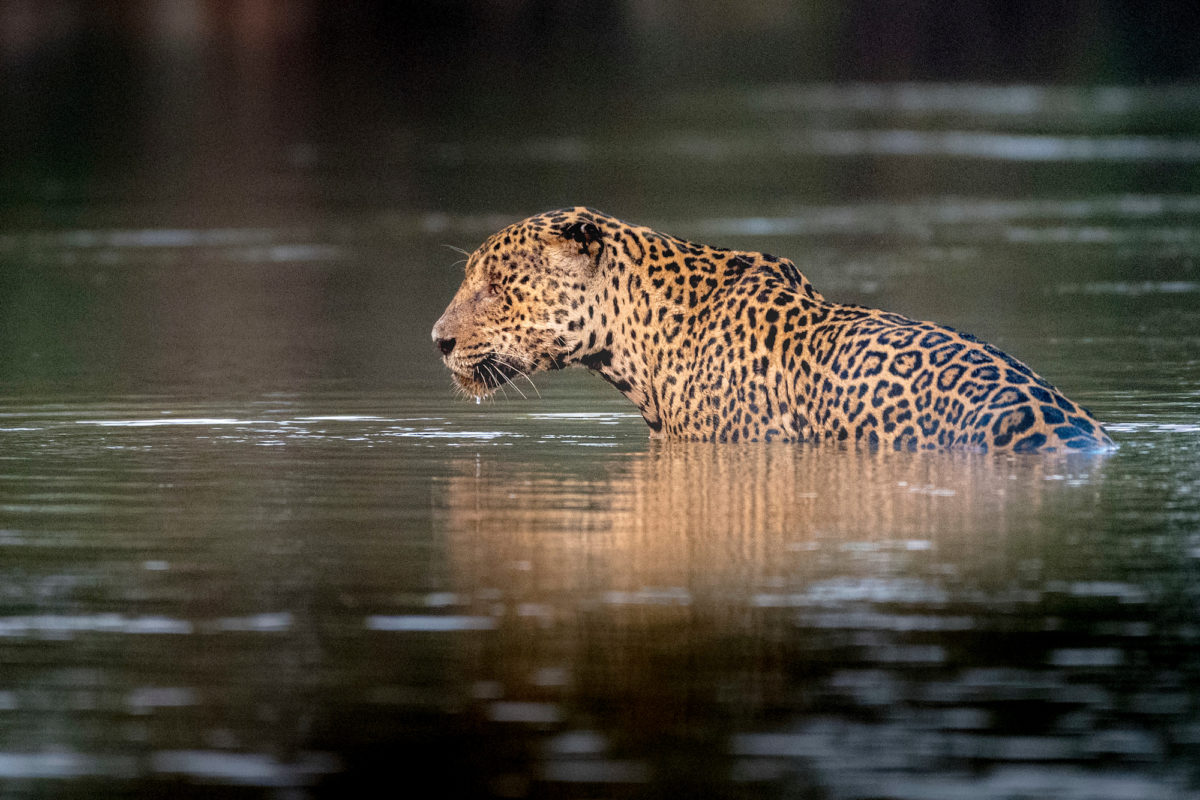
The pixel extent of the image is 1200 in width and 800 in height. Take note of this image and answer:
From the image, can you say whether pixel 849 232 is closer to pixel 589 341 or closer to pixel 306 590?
pixel 589 341

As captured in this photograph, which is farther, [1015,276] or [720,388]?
[1015,276]

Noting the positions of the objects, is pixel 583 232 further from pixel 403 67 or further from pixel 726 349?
pixel 403 67

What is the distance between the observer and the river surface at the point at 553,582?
20.9ft

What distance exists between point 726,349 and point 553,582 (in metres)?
3.19

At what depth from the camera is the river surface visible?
6367 mm

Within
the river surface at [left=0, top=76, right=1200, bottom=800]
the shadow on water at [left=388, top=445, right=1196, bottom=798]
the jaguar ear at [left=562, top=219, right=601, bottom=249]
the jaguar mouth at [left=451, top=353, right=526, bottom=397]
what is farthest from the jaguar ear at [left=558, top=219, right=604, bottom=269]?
the shadow on water at [left=388, top=445, right=1196, bottom=798]

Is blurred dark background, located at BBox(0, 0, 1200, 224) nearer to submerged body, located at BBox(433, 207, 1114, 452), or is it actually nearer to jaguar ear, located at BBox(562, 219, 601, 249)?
submerged body, located at BBox(433, 207, 1114, 452)

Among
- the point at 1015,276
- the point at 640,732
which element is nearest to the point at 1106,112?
the point at 1015,276

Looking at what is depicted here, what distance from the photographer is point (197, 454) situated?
11875mm

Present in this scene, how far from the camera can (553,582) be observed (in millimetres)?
8352

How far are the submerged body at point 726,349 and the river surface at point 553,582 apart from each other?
0.69ft

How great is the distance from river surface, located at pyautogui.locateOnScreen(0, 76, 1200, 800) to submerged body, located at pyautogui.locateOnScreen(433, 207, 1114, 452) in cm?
21

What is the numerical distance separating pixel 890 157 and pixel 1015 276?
57.1 feet

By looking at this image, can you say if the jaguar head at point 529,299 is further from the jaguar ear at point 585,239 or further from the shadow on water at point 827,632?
the shadow on water at point 827,632
